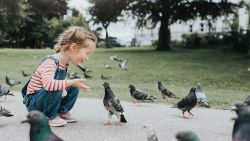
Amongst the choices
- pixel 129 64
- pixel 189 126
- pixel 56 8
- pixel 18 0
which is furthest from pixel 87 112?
pixel 56 8

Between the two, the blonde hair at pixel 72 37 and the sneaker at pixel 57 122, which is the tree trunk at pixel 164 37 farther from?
the blonde hair at pixel 72 37

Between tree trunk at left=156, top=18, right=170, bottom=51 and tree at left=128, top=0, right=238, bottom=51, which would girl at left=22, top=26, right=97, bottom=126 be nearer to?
tree at left=128, top=0, right=238, bottom=51

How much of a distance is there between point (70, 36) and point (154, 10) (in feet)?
122

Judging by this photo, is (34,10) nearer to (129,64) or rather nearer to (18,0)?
(18,0)

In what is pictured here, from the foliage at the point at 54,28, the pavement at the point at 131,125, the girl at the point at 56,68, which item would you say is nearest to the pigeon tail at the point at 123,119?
the pavement at the point at 131,125

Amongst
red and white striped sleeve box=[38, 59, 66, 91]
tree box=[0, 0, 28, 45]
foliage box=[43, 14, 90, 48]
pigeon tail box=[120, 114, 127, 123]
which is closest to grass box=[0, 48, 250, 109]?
pigeon tail box=[120, 114, 127, 123]

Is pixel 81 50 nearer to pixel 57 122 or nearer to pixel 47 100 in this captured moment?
pixel 47 100

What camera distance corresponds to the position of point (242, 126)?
416 centimetres

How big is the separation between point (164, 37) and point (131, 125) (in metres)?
37.4

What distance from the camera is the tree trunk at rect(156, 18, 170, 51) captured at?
144ft

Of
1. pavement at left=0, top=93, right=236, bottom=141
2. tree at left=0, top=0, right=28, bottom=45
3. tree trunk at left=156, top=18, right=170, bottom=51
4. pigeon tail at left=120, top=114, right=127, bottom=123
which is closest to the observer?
pavement at left=0, top=93, right=236, bottom=141

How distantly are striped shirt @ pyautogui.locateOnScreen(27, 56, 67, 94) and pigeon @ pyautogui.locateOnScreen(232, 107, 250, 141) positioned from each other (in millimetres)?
2784

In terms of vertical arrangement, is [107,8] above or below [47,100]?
above

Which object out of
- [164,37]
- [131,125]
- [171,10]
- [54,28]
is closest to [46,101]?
[131,125]
